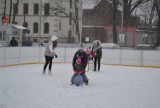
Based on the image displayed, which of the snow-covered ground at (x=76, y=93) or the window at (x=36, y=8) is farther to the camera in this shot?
the window at (x=36, y=8)

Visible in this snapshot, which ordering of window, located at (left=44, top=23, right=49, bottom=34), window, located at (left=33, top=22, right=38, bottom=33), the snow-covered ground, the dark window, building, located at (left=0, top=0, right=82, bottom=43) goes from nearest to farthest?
the snow-covered ground < building, located at (left=0, top=0, right=82, bottom=43) < window, located at (left=44, top=23, right=49, bottom=34) < window, located at (left=33, top=22, right=38, bottom=33) < the dark window

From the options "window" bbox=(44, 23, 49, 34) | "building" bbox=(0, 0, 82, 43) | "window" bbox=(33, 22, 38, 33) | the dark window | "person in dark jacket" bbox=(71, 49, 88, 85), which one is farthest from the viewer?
the dark window

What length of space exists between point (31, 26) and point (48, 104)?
170 ft

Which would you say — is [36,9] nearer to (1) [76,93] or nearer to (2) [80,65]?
(2) [80,65]

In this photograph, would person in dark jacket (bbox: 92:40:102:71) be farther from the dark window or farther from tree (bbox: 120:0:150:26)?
the dark window

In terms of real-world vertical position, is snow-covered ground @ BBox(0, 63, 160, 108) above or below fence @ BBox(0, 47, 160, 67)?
below

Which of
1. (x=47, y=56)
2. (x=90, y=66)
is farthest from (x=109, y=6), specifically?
(x=47, y=56)

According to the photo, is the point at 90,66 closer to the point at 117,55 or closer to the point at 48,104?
the point at 117,55

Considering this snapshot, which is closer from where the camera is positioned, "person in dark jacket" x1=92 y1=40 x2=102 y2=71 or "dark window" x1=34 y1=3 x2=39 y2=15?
"person in dark jacket" x1=92 y1=40 x2=102 y2=71

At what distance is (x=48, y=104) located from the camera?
828cm

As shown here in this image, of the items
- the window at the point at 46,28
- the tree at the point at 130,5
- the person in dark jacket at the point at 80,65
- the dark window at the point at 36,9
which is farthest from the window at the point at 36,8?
the person in dark jacket at the point at 80,65

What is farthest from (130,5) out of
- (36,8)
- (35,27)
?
(36,8)

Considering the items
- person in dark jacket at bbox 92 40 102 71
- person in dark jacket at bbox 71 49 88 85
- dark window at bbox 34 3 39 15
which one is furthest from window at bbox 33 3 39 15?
person in dark jacket at bbox 71 49 88 85

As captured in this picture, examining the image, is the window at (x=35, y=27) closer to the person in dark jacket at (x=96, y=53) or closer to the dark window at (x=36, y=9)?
the dark window at (x=36, y=9)
